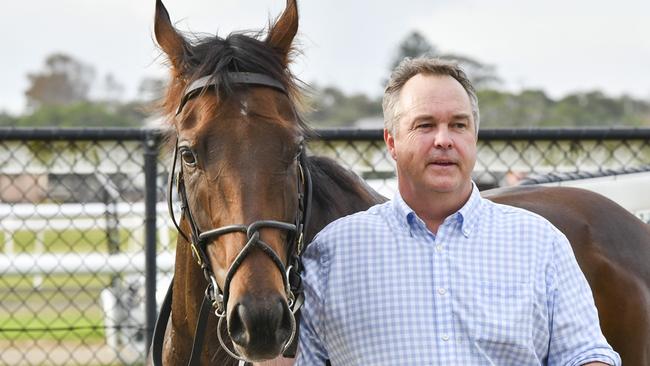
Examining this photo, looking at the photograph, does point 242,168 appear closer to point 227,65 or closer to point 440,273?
point 227,65

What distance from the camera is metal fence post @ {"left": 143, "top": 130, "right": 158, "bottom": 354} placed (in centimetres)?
497

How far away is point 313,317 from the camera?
2531 millimetres

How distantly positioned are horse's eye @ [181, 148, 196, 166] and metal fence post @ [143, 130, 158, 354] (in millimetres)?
2196

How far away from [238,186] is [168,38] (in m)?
0.75

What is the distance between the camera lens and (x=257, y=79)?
9.46ft

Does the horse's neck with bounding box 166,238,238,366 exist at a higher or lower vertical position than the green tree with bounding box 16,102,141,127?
higher

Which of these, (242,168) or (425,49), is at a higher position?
(242,168)

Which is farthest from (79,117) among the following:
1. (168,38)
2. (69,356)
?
(168,38)

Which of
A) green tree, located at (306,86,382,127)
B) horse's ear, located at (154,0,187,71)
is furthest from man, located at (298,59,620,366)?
green tree, located at (306,86,382,127)

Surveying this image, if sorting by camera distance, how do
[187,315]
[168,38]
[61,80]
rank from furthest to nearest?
[61,80] → [187,315] → [168,38]

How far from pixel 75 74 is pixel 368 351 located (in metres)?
78.1

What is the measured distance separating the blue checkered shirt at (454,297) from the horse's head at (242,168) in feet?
0.51

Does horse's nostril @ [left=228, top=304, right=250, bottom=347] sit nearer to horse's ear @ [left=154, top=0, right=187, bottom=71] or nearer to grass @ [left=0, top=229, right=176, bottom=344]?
horse's ear @ [left=154, top=0, right=187, bottom=71]

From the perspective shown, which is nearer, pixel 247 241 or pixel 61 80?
pixel 247 241
